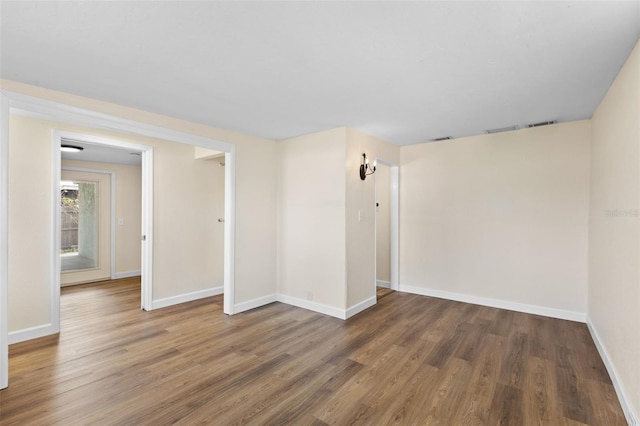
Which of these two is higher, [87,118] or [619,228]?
[87,118]

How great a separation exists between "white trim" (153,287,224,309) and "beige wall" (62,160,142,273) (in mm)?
2739

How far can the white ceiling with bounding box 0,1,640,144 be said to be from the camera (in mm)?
1656

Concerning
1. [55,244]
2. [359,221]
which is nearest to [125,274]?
[55,244]

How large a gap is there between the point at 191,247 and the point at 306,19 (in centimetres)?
397

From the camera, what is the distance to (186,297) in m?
4.61

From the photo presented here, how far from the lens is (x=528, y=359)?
279cm

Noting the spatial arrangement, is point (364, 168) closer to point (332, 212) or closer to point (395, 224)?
point (332, 212)

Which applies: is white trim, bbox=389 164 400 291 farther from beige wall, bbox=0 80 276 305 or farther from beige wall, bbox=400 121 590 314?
beige wall, bbox=0 80 276 305

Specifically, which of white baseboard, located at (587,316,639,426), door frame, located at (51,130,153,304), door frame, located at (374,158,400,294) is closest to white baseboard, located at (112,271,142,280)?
door frame, located at (51,130,153,304)

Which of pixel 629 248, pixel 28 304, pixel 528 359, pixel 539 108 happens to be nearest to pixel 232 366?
pixel 28 304

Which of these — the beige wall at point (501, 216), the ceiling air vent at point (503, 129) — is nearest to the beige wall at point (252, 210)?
the beige wall at point (501, 216)

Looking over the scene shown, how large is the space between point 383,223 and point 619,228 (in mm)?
3525

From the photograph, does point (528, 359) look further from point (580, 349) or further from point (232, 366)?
point (232, 366)

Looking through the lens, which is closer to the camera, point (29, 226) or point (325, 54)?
point (325, 54)
